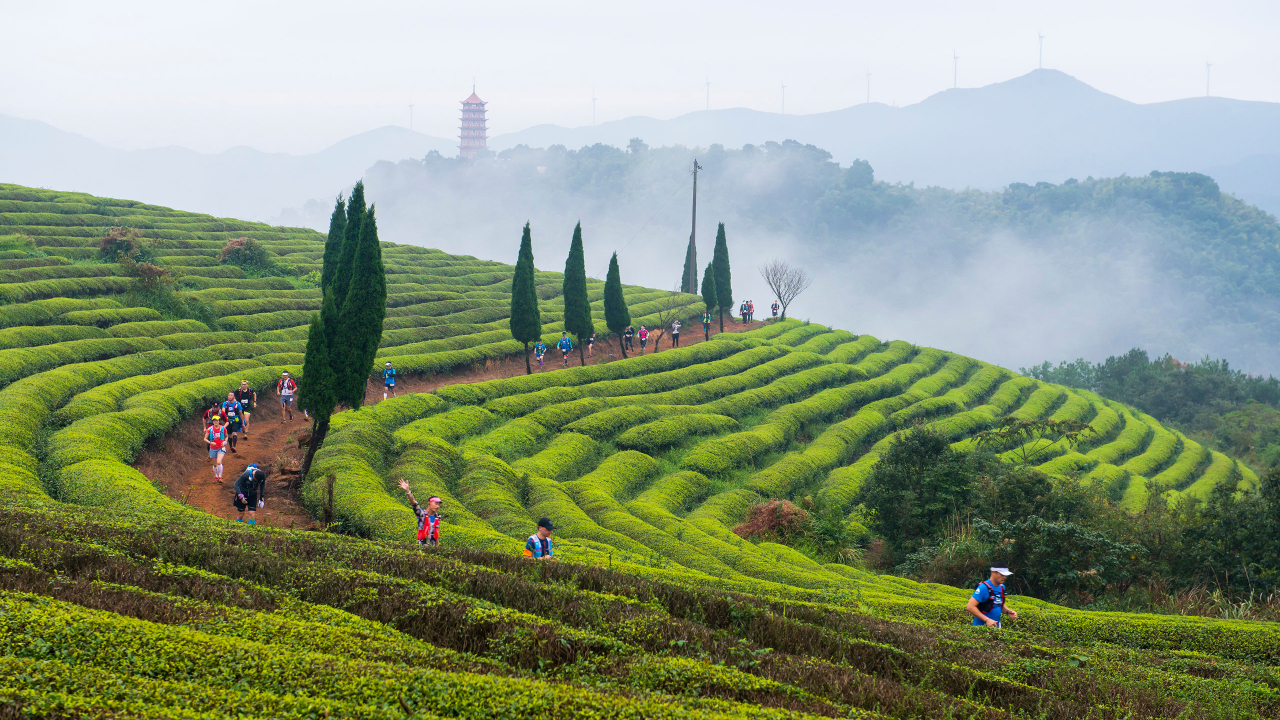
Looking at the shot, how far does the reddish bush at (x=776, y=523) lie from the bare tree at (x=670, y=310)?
73.8 ft

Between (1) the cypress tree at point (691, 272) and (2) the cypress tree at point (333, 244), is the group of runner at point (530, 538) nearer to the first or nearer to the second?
(2) the cypress tree at point (333, 244)

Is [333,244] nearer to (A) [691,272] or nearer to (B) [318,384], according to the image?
(B) [318,384]

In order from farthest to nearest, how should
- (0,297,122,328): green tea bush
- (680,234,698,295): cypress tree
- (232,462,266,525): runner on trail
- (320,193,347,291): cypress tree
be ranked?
1. (680,234,698,295): cypress tree
2. (320,193,347,291): cypress tree
3. (0,297,122,328): green tea bush
4. (232,462,266,525): runner on trail

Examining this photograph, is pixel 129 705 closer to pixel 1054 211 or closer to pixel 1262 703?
pixel 1262 703

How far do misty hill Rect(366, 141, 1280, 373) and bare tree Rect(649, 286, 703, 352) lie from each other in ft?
297

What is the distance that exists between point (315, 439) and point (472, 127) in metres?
182

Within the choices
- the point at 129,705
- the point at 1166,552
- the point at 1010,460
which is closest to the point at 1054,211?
the point at 1010,460

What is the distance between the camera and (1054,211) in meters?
142

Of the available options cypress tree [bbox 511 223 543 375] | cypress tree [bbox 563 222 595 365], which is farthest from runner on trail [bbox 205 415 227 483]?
cypress tree [bbox 563 222 595 365]

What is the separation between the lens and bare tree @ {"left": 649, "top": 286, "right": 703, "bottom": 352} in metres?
49.9

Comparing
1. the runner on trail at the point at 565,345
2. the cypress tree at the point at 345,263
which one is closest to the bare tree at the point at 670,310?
the runner on trail at the point at 565,345

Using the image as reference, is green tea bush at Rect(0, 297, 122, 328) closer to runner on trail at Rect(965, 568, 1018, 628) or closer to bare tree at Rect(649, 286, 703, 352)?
bare tree at Rect(649, 286, 703, 352)

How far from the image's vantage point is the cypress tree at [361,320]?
854 inches

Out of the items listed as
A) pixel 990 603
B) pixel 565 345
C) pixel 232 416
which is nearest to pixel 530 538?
pixel 990 603
